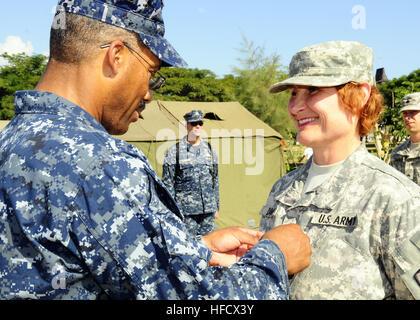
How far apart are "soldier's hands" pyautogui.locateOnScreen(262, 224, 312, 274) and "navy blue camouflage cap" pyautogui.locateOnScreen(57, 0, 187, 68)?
876 millimetres

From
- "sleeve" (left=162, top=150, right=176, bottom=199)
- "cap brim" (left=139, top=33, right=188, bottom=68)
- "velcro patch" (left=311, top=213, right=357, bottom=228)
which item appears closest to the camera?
"cap brim" (left=139, top=33, right=188, bottom=68)

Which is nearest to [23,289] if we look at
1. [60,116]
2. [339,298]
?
[60,116]

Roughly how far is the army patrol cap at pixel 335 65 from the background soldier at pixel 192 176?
5032 millimetres

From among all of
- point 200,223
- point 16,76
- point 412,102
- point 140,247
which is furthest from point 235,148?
point 16,76

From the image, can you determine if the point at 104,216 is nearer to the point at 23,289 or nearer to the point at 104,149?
the point at 104,149

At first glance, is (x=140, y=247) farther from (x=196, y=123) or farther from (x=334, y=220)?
(x=196, y=123)

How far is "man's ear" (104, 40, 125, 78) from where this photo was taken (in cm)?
171

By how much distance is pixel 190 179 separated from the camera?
7.30 metres

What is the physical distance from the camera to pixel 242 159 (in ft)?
33.6

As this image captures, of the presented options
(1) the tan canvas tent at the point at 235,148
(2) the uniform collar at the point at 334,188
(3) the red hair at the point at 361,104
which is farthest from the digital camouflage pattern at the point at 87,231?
(1) the tan canvas tent at the point at 235,148

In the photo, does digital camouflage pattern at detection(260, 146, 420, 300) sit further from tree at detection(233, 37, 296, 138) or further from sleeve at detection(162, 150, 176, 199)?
tree at detection(233, 37, 296, 138)

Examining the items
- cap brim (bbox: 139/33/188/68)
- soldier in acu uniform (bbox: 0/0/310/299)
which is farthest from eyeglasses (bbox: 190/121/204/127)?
soldier in acu uniform (bbox: 0/0/310/299)

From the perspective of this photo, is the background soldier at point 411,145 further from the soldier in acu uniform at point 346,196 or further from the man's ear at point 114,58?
the man's ear at point 114,58
